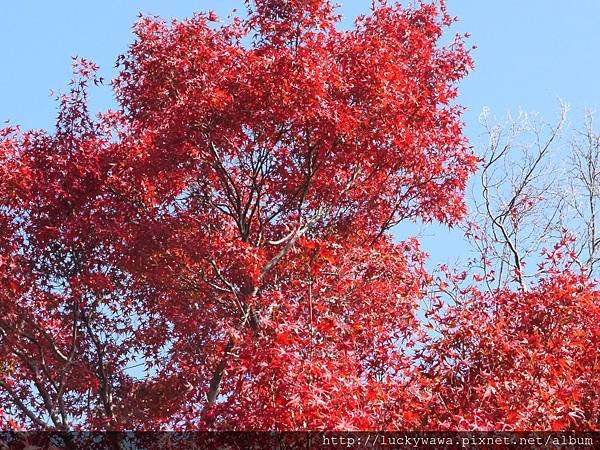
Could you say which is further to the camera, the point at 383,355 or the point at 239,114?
the point at 239,114

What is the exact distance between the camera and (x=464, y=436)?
8406mm

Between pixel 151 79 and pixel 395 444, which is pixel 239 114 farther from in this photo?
pixel 395 444

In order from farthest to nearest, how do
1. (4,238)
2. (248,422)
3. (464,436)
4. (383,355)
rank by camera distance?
(4,238), (383,355), (248,422), (464,436)

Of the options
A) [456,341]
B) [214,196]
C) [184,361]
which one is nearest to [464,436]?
[456,341]

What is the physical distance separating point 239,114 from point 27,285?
13.7 ft

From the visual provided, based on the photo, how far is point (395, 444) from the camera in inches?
346

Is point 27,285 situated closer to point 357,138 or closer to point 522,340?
point 357,138

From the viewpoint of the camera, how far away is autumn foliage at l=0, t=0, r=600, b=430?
Answer: 11828 millimetres

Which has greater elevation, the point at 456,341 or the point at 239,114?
the point at 239,114

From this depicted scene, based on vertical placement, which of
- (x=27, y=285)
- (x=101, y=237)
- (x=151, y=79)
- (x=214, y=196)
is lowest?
(x=27, y=285)

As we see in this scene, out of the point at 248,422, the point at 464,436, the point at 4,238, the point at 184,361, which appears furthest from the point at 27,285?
the point at 464,436

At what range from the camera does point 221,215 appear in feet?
46.3

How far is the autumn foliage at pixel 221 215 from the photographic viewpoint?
11828 millimetres

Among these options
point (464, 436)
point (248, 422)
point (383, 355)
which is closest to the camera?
point (464, 436)
